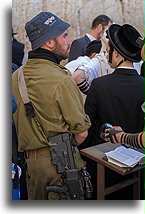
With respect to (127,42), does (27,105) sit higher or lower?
lower

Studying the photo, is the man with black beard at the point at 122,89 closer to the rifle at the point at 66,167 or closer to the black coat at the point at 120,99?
the black coat at the point at 120,99

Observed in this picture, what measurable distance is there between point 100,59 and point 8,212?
84cm

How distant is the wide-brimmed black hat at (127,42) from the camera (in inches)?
47.9

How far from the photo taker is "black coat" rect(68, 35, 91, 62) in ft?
5.93

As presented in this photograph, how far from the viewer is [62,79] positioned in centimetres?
104

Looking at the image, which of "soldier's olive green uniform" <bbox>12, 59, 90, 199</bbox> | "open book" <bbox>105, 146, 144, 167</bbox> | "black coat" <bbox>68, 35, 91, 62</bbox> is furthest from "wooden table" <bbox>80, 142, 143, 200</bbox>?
"black coat" <bbox>68, 35, 91, 62</bbox>

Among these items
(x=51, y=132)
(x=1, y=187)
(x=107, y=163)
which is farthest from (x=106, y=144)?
(x=1, y=187)

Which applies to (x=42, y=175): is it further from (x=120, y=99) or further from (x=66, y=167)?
(x=120, y=99)

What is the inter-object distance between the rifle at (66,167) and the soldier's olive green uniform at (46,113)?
0.02 metres

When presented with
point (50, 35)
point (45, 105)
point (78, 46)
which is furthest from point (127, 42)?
point (78, 46)

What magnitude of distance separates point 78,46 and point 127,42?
2.18 ft

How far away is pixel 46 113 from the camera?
105 centimetres

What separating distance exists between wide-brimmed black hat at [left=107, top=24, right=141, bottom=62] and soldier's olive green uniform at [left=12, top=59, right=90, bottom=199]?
0.94 feet

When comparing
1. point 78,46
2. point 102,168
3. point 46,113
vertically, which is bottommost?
point 102,168
